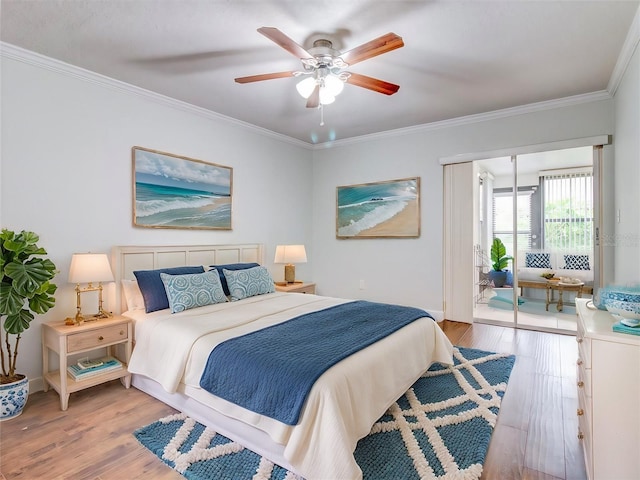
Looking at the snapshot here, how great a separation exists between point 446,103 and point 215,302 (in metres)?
3.23

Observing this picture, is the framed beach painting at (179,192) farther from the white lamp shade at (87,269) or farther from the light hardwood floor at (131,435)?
the light hardwood floor at (131,435)

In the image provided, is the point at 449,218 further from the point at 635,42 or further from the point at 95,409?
the point at 95,409

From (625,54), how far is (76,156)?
14.9 ft

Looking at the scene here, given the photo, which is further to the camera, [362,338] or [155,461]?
[362,338]

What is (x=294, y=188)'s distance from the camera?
5297 millimetres

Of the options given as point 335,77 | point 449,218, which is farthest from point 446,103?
point 335,77

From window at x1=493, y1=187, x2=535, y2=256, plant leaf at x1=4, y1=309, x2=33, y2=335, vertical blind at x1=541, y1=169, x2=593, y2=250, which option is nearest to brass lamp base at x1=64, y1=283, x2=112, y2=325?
plant leaf at x1=4, y1=309, x2=33, y2=335

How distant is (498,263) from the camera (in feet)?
15.2

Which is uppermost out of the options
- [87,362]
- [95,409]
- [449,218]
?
[449,218]

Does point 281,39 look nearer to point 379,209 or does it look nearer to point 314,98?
point 314,98

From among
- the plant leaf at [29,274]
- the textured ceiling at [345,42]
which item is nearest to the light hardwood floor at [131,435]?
the plant leaf at [29,274]

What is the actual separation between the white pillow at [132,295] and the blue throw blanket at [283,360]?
136 centimetres

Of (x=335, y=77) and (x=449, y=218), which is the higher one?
(x=335, y=77)

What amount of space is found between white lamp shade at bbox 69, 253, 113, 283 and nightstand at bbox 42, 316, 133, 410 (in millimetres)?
346
